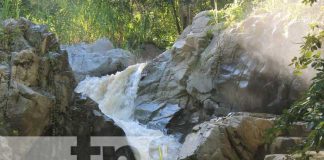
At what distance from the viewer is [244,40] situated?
7.20 meters

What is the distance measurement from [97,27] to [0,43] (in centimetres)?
779

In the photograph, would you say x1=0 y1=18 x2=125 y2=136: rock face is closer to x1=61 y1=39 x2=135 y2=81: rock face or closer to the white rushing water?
the white rushing water

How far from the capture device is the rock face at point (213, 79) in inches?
261

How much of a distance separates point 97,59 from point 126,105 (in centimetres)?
298

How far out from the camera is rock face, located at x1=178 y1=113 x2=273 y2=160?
5.31 meters

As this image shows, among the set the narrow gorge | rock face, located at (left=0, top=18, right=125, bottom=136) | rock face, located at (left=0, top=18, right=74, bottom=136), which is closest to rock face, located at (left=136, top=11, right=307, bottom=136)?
the narrow gorge

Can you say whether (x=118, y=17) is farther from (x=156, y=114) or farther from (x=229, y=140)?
(x=229, y=140)

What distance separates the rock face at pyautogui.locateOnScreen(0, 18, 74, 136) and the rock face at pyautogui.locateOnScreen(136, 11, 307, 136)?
105 inches

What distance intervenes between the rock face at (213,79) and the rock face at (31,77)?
268 centimetres

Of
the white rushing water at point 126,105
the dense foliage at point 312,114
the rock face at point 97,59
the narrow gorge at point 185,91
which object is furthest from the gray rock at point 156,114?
the dense foliage at point 312,114

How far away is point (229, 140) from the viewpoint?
5465 millimetres

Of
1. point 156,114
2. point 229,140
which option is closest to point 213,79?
point 156,114

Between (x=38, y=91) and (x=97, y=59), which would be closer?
(x=38, y=91)

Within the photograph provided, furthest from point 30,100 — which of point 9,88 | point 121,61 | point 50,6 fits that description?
point 50,6
